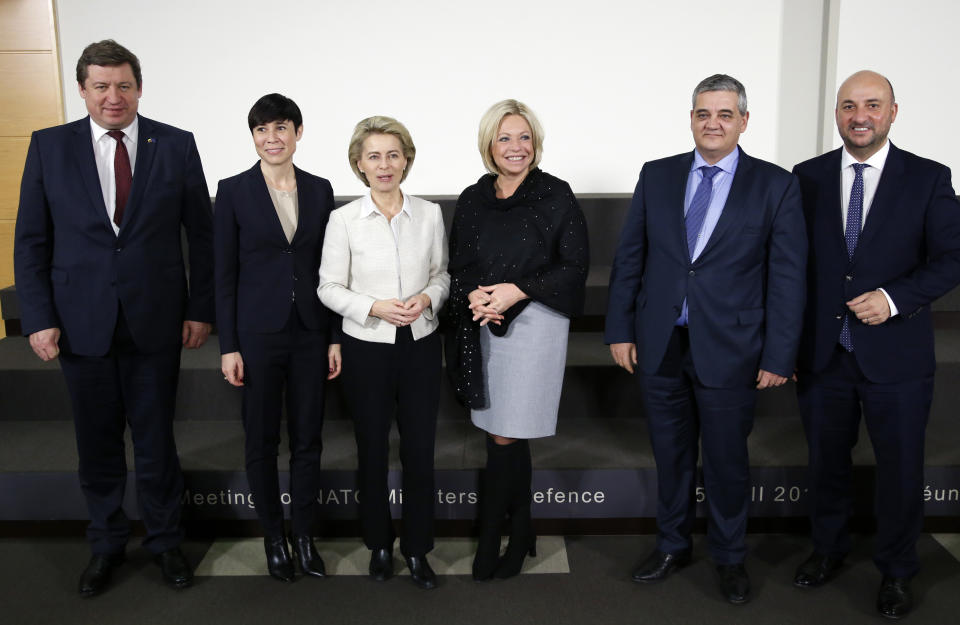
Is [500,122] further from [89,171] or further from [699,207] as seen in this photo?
[89,171]

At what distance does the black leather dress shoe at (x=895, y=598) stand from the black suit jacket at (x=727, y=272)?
78 centimetres

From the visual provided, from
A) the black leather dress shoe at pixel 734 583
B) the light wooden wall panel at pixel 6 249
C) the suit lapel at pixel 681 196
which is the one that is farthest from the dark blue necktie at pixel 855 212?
the light wooden wall panel at pixel 6 249

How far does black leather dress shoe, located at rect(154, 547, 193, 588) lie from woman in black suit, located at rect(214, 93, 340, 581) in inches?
13.3

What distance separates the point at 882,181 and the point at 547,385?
1.17 metres

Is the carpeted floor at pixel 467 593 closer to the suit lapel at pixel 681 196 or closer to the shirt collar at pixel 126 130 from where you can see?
the suit lapel at pixel 681 196

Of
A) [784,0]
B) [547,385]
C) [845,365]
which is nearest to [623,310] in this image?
[547,385]

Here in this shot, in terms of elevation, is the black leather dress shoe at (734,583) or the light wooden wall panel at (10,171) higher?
the light wooden wall panel at (10,171)

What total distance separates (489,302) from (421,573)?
3.21ft

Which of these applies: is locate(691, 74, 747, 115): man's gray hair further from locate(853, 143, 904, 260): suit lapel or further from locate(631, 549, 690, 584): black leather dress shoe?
locate(631, 549, 690, 584): black leather dress shoe

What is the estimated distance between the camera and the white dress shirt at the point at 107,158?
8.47 ft

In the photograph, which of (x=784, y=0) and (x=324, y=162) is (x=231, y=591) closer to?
(x=324, y=162)

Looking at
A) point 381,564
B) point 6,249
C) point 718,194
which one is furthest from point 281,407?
point 6,249

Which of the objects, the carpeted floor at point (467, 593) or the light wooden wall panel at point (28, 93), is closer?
the carpeted floor at point (467, 593)

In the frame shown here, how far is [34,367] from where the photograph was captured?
3.54 m
